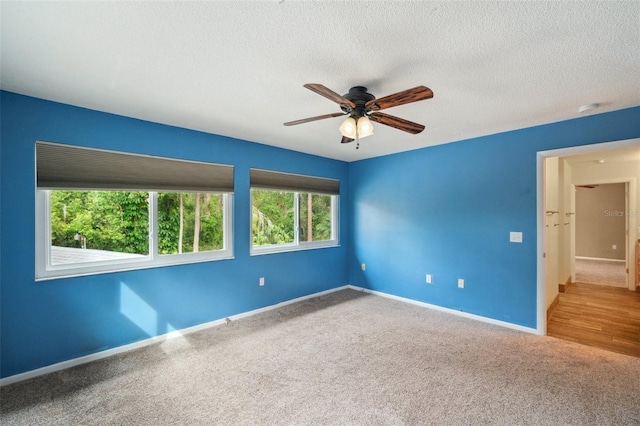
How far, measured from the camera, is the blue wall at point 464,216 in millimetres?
3248

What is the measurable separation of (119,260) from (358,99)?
2769 millimetres

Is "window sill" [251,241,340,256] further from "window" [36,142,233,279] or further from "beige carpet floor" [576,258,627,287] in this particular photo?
"beige carpet floor" [576,258,627,287]

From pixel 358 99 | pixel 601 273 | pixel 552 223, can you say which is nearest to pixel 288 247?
pixel 358 99

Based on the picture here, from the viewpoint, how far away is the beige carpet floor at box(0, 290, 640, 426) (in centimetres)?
190

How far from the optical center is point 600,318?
3.60 meters

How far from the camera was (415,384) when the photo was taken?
225 centimetres

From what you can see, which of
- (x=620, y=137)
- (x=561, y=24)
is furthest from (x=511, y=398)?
(x=620, y=137)

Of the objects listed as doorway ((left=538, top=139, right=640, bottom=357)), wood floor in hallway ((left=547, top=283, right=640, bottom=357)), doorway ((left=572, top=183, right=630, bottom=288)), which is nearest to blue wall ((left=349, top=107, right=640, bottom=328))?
doorway ((left=538, top=139, right=640, bottom=357))

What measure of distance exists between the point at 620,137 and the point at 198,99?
155 inches

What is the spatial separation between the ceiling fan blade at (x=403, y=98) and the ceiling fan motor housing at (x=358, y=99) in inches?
2.3

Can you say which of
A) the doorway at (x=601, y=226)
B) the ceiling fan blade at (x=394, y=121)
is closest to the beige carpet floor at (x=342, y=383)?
the ceiling fan blade at (x=394, y=121)

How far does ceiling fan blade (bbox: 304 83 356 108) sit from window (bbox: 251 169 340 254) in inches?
88.0

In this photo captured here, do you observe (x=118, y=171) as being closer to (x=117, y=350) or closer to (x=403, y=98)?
(x=117, y=350)

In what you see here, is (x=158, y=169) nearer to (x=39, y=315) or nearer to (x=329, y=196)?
(x=39, y=315)
